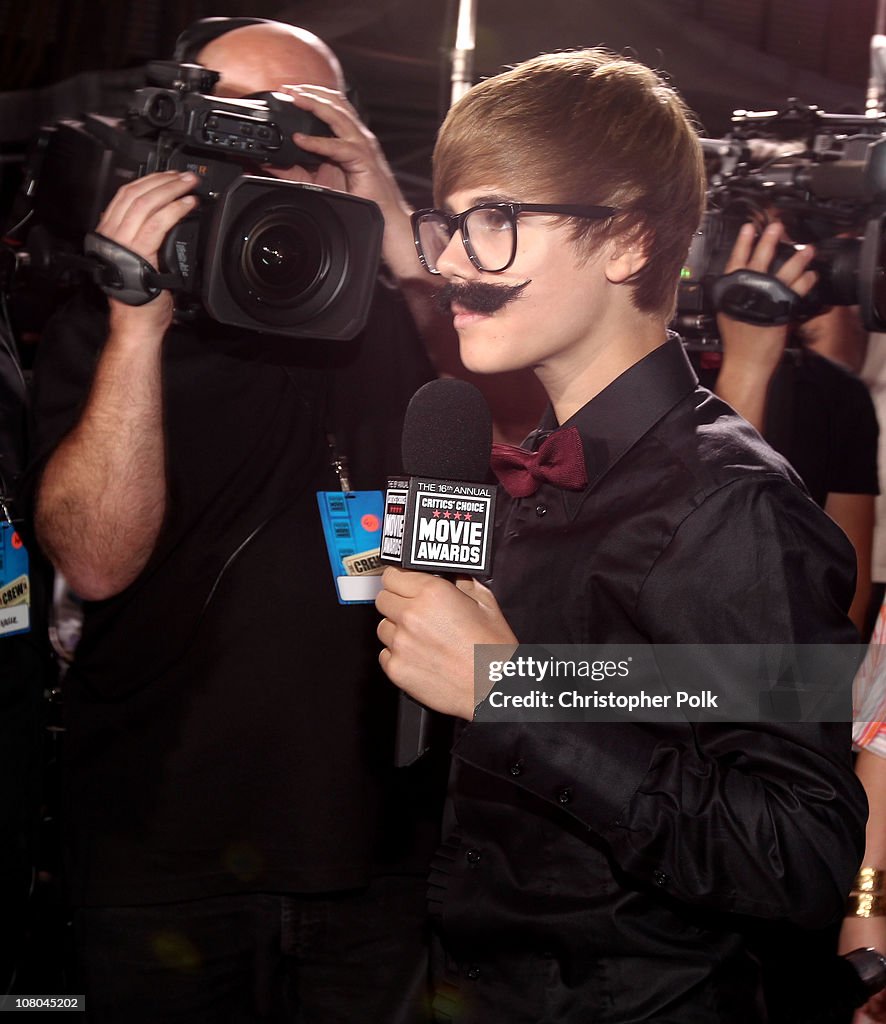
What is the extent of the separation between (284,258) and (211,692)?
636mm

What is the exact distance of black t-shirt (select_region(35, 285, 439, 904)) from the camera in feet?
5.30

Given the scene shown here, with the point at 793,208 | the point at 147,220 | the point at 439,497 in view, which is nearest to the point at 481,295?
the point at 439,497

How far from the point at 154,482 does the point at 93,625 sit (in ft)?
0.81

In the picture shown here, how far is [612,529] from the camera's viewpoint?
46.2 inches

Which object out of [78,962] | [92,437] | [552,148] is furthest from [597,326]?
[78,962]

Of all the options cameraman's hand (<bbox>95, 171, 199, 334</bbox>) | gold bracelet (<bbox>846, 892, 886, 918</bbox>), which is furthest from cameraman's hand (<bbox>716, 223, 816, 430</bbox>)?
cameraman's hand (<bbox>95, 171, 199, 334</bbox>)

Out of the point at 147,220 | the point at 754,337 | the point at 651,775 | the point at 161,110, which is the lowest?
the point at 651,775

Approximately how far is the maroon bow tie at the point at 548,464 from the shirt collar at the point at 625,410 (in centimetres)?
3

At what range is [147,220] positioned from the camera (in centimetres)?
154

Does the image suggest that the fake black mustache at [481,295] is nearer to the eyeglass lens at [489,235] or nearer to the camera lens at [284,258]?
the eyeglass lens at [489,235]

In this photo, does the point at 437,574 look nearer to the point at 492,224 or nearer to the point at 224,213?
the point at 492,224

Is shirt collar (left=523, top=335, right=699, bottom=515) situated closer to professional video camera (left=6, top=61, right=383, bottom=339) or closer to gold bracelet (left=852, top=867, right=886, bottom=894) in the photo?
professional video camera (left=6, top=61, right=383, bottom=339)

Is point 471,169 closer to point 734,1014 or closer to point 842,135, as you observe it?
point 842,135

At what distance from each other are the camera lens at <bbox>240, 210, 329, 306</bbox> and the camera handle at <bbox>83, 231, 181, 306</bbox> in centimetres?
12
